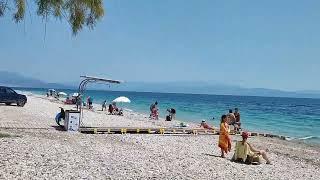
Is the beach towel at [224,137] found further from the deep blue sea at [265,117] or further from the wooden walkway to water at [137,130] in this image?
the deep blue sea at [265,117]

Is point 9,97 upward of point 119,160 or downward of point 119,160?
upward

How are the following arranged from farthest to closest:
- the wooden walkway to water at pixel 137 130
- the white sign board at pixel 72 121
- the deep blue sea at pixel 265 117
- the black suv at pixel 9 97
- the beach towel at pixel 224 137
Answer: the deep blue sea at pixel 265 117
the black suv at pixel 9 97
the wooden walkway to water at pixel 137 130
the white sign board at pixel 72 121
the beach towel at pixel 224 137

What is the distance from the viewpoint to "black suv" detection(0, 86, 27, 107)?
117 ft

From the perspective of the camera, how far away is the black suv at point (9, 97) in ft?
117

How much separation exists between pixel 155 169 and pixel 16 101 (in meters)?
26.6

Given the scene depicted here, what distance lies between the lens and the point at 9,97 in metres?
36.1

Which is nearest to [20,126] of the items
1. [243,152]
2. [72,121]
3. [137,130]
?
[72,121]

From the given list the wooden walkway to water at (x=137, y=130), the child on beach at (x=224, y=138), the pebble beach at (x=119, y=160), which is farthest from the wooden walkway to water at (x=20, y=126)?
the child on beach at (x=224, y=138)

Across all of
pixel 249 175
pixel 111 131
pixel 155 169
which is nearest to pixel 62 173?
pixel 155 169

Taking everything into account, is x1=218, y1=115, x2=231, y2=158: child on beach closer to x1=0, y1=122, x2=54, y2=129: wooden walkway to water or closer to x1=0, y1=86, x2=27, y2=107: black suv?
x1=0, y1=122, x2=54, y2=129: wooden walkway to water

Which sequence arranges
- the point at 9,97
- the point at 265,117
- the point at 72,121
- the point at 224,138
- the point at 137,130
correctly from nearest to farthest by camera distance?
the point at 224,138 < the point at 72,121 < the point at 137,130 < the point at 9,97 < the point at 265,117

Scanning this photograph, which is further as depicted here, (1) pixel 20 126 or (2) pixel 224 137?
(1) pixel 20 126

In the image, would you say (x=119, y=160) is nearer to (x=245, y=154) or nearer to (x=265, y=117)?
(x=245, y=154)

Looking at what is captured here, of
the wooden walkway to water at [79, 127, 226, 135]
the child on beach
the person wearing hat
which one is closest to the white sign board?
the wooden walkway to water at [79, 127, 226, 135]
